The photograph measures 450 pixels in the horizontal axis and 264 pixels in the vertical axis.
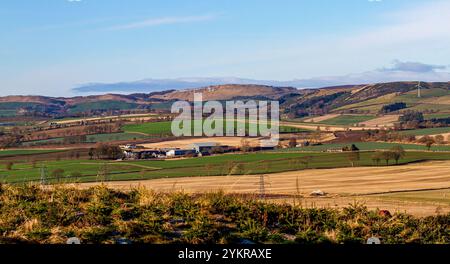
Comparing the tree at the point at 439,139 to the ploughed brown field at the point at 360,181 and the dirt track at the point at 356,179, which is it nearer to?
the ploughed brown field at the point at 360,181

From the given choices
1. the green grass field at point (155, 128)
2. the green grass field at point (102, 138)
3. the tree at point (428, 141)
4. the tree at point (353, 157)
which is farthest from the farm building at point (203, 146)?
the tree at point (428, 141)

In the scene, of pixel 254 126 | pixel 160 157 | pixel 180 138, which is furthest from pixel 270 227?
pixel 254 126

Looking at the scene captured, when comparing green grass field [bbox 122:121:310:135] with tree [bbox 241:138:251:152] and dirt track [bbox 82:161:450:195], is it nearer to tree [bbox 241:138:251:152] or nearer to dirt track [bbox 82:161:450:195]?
tree [bbox 241:138:251:152]

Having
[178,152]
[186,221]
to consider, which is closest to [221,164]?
[178,152]

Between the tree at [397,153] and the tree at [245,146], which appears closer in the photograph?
the tree at [397,153]
